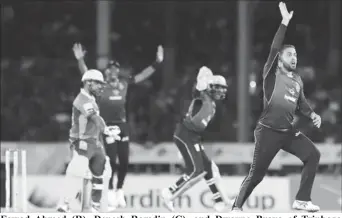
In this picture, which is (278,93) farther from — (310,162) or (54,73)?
(54,73)

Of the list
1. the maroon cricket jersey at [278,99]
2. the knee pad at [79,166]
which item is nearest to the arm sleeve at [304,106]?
the maroon cricket jersey at [278,99]

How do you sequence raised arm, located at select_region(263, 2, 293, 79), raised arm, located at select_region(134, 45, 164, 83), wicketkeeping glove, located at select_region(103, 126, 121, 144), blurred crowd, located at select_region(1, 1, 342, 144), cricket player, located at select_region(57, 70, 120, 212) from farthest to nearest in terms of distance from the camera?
blurred crowd, located at select_region(1, 1, 342, 144), raised arm, located at select_region(134, 45, 164, 83), wicketkeeping glove, located at select_region(103, 126, 121, 144), cricket player, located at select_region(57, 70, 120, 212), raised arm, located at select_region(263, 2, 293, 79)

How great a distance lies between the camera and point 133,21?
2145cm

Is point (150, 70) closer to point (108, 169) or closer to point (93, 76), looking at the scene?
point (108, 169)

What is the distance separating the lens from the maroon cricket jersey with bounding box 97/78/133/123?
13164 millimetres

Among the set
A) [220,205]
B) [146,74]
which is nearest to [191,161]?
[220,205]

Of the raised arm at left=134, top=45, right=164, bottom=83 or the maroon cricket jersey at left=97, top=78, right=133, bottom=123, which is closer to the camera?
the maroon cricket jersey at left=97, top=78, right=133, bottom=123

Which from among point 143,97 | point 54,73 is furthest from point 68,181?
point 54,73

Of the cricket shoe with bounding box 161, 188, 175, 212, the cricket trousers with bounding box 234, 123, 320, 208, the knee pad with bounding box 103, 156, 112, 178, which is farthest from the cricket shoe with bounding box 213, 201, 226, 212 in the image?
the cricket trousers with bounding box 234, 123, 320, 208

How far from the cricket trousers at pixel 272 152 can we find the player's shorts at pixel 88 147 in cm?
186

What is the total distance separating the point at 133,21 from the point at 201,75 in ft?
28.6

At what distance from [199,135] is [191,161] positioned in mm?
373

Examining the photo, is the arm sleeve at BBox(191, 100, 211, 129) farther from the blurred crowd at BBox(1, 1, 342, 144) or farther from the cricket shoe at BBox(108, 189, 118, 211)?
the blurred crowd at BBox(1, 1, 342, 144)

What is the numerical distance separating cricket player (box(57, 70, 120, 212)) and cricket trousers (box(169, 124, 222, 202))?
4.55ft
